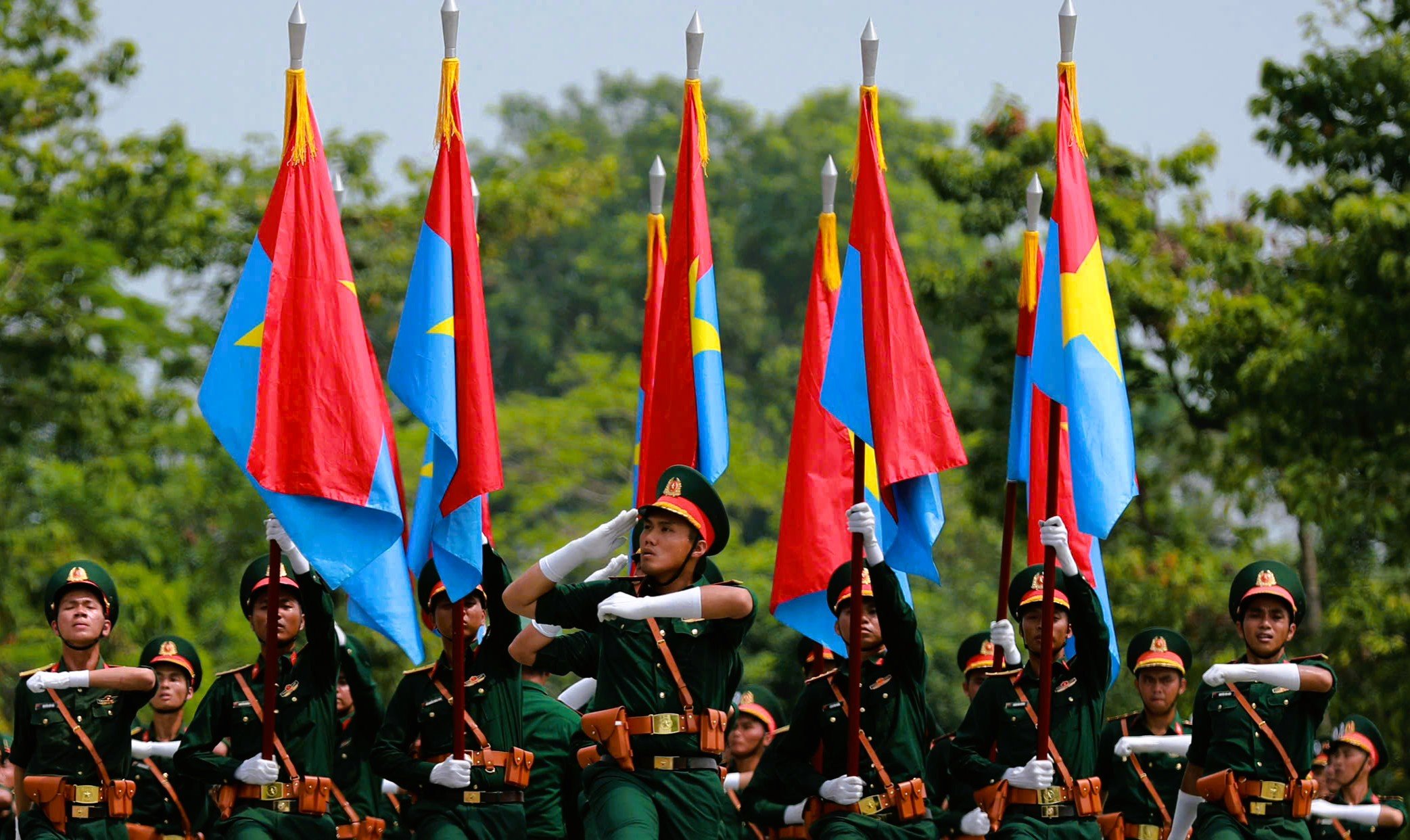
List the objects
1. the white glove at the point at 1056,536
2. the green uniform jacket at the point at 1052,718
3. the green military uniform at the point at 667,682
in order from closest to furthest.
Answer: the green military uniform at the point at 667,682 < the white glove at the point at 1056,536 < the green uniform jacket at the point at 1052,718

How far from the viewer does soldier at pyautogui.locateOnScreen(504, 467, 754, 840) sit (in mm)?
10898

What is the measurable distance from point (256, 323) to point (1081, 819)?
199 inches

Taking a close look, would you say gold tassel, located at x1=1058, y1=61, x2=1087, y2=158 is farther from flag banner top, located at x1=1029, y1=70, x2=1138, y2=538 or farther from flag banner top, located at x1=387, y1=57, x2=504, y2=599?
flag banner top, located at x1=387, y1=57, x2=504, y2=599

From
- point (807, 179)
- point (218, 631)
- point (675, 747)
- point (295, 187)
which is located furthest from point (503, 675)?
point (807, 179)

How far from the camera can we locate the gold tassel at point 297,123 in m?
12.6

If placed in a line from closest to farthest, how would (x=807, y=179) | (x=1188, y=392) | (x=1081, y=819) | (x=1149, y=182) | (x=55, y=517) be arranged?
(x=1081, y=819) → (x=1188, y=392) → (x=1149, y=182) → (x=55, y=517) → (x=807, y=179)

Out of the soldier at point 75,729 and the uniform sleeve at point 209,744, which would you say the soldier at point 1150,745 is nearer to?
the uniform sleeve at point 209,744

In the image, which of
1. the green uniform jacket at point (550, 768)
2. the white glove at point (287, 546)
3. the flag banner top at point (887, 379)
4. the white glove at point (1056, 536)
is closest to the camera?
the white glove at point (1056, 536)

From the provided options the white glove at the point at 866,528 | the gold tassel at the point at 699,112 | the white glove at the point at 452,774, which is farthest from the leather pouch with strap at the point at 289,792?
the gold tassel at the point at 699,112

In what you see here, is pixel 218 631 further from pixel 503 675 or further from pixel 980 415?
pixel 503 675

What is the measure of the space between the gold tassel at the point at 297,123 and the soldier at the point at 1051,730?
14.8ft

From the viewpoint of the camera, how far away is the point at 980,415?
2366 cm

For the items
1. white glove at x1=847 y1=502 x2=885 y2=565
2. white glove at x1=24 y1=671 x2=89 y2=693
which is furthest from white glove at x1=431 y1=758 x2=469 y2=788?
white glove at x1=847 y1=502 x2=885 y2=565

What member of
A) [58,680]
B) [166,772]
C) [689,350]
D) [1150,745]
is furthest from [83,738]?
[1150,745]
